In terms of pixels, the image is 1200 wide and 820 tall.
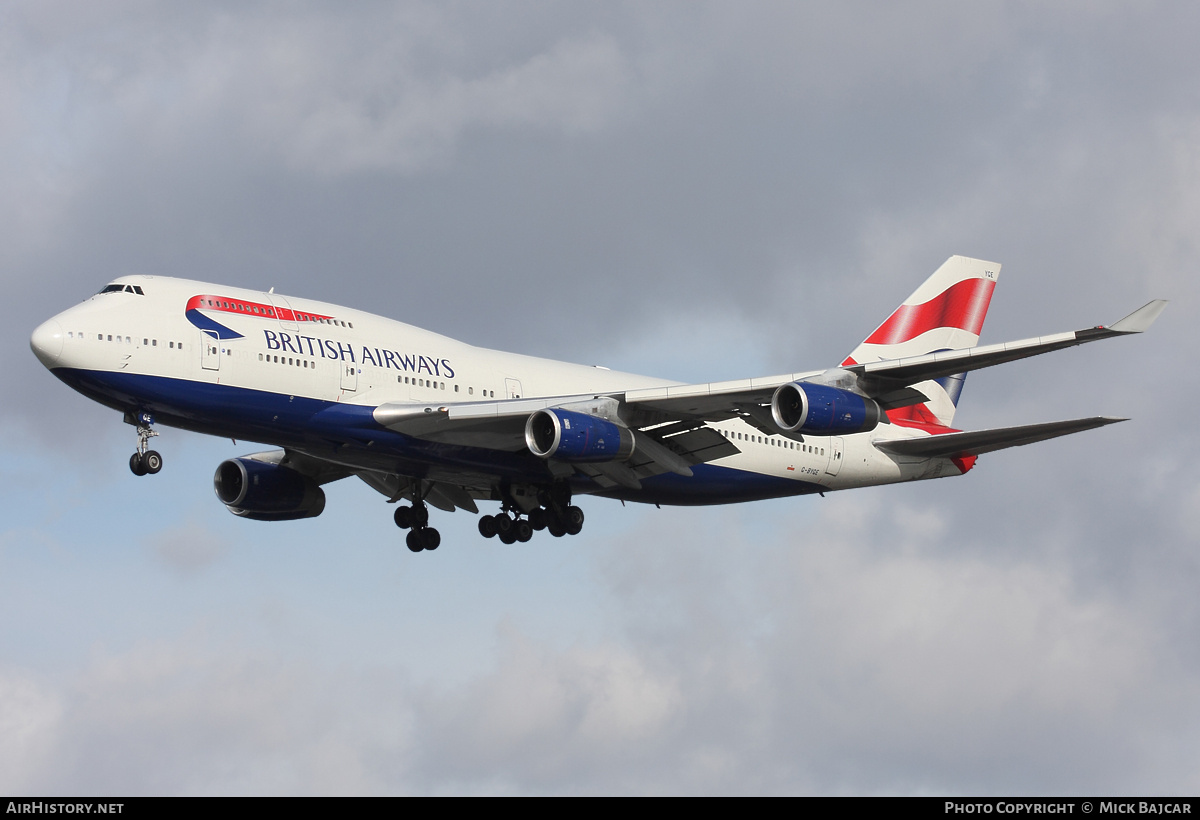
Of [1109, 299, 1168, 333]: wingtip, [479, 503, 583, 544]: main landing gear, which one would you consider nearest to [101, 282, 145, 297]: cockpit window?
[479, 503, 583, 544]: main landing gear

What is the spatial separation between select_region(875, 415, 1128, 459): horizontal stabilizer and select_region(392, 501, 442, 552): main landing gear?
1517 centimetres

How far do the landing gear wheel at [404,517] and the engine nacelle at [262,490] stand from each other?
2.96 metres

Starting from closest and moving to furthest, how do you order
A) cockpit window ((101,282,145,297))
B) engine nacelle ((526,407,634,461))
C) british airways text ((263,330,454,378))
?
cockpit window ((101,282,145,297)) < british airways text ((263,330,454,378)) < engine nacelle ((526,407,634,461))

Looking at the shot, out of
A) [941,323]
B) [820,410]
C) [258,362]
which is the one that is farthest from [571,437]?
[941,323]

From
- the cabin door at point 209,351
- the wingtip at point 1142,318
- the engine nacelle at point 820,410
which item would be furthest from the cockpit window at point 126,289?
the wingtip at point 1142,318

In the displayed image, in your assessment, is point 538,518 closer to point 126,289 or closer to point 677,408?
point 677,408

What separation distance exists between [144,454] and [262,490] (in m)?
10.0

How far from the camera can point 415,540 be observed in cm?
4616

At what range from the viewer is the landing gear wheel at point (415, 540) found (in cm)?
4616

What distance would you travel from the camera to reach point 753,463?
4519 cm

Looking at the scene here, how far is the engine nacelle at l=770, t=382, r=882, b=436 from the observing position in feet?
118

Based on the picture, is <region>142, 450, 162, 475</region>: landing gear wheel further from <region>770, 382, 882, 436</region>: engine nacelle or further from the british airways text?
<region>770, 382, 882, 436</region>: engine nacelle
